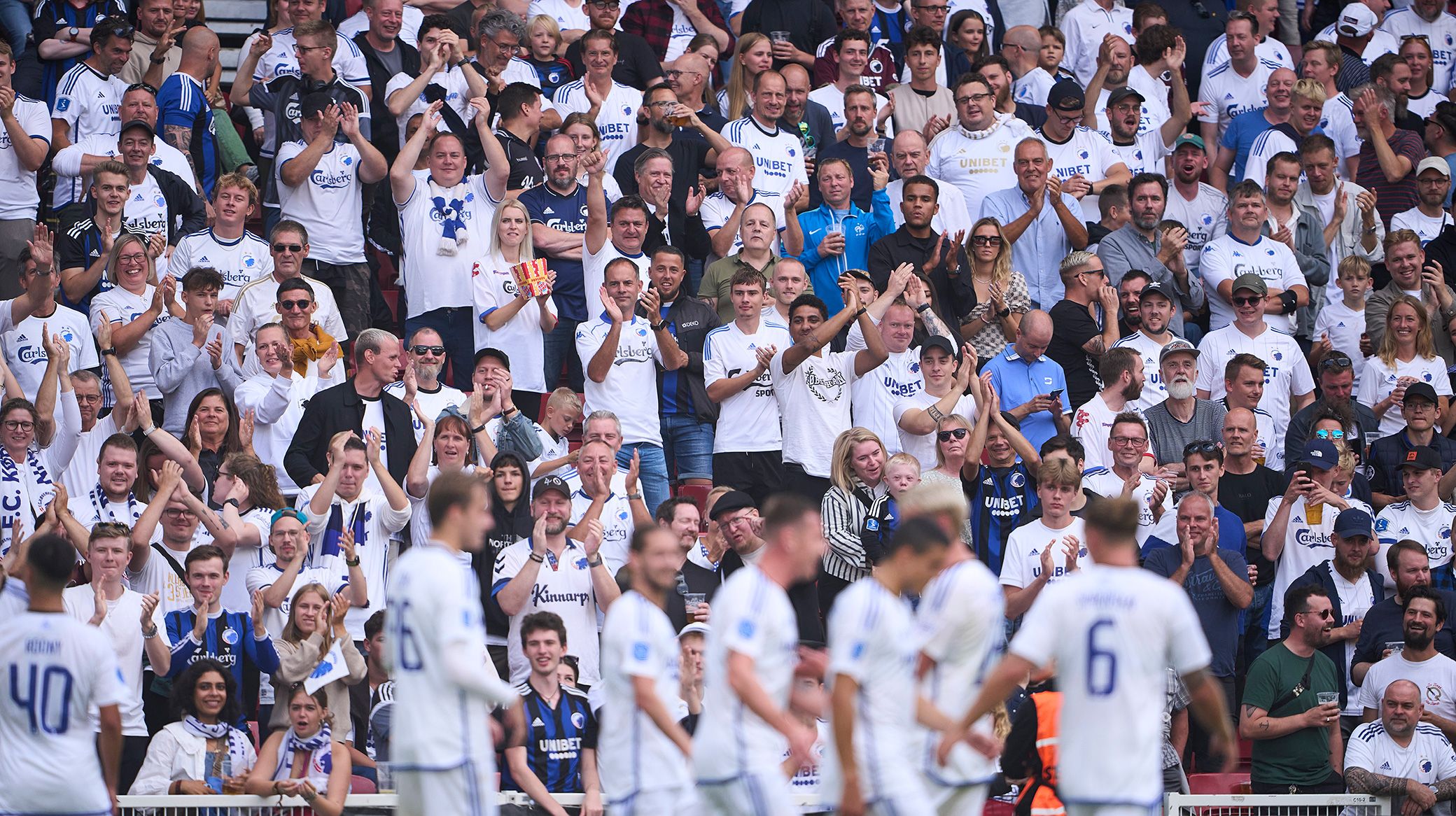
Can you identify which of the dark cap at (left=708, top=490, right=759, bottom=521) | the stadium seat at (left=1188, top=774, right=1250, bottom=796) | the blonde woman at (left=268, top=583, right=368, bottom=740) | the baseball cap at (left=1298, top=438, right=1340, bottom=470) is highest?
the baseball cap at (left=1298, top=438, right=1340, bottom=470)

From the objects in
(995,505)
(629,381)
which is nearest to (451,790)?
(629,381)

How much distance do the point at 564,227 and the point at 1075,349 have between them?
14.4 feet

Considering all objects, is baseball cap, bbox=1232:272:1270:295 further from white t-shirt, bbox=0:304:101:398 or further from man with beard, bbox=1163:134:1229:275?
white t-shirt, bbox=0:304:101:398

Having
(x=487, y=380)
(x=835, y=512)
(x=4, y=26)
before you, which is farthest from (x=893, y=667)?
(x=4, y=26)

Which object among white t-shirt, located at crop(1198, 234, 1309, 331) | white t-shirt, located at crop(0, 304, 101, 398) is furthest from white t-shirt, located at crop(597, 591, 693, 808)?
white t-shirt, located at crop(1198, 234, 1309, 331)

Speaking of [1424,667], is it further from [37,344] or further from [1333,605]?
[37,344]

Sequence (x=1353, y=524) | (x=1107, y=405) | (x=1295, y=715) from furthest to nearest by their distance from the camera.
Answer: (x=1107, y=405)
(x=1353, y=524)
(x=1295, y=715)

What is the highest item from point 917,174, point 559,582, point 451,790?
point 917,174

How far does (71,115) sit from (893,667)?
10833mm

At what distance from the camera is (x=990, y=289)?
15.0m

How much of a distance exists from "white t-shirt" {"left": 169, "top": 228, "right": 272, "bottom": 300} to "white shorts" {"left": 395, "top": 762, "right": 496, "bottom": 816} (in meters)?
7.16

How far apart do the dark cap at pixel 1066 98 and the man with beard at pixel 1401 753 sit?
6.56 meters

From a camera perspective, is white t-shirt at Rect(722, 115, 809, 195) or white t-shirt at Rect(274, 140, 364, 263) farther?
white t-shirt at Rect(722, 115, 809, 195)

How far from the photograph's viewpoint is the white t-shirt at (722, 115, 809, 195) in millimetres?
16109
